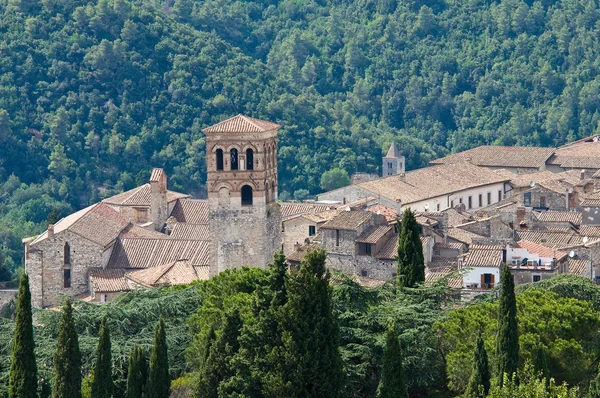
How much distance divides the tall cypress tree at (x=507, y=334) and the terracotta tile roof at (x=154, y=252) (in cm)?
2663

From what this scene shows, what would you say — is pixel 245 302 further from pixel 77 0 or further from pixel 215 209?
pixel 77 0

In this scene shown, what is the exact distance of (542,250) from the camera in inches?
2719

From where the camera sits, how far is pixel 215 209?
73.2 meters

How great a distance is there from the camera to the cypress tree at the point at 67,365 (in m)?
50.6

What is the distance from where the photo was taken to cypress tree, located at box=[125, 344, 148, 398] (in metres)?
51.4

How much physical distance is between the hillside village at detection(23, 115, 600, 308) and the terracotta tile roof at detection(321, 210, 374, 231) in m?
0.03

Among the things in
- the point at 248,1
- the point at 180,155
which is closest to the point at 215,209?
the point at 180,155

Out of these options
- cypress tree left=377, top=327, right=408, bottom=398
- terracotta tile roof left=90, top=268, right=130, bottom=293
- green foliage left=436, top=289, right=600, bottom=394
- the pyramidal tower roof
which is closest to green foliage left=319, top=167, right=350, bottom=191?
the pyramidal tower roof

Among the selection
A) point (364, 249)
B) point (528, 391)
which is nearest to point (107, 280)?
point (364, 249)

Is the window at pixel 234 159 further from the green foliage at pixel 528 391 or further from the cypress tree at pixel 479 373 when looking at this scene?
the green foliage at pixel 528 391

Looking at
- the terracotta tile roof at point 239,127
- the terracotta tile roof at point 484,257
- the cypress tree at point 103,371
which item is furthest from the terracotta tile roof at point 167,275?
the cypress tree at point 103,371

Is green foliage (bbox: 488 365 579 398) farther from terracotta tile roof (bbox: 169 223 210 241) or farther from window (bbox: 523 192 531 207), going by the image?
window (bbox: 523 192 531 207)

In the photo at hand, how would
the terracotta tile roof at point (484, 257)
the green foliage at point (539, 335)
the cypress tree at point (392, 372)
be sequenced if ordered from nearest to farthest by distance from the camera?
the cypress tree at point (392, 372) < the green foliage at point (539, 335) < the terracotta tile roof at point (484, 257)

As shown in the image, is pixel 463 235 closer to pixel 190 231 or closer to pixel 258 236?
pixel 258 236
